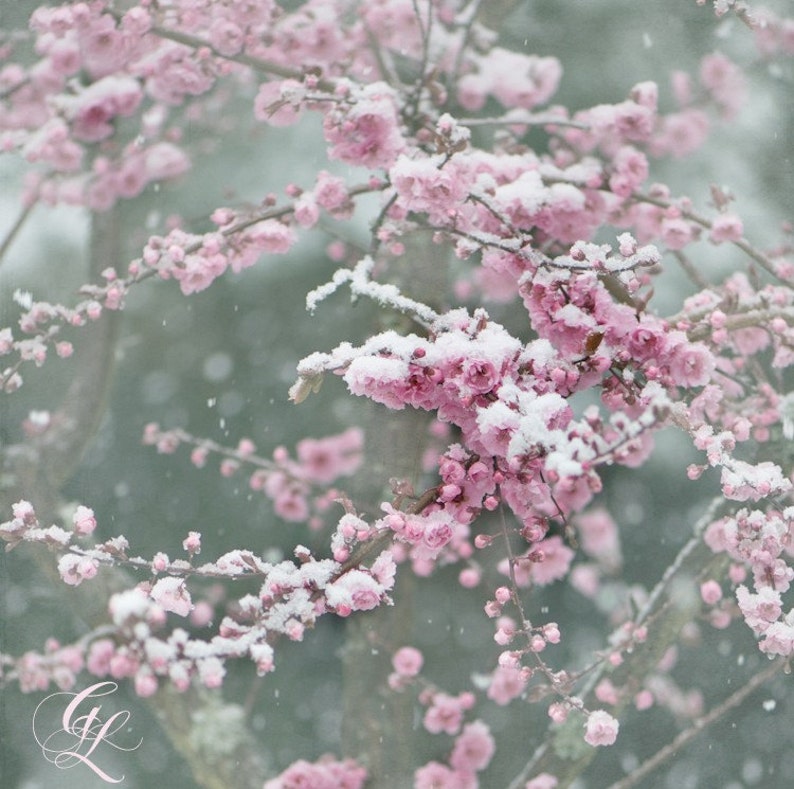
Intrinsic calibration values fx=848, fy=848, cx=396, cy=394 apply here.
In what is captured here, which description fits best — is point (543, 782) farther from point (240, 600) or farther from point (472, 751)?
point (240, 600)

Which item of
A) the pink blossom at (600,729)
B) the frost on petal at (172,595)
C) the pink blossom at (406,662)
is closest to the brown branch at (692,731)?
the pink blossom at (406,662)

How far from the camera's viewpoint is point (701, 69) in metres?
2.08

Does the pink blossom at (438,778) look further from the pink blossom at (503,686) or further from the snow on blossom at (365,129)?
the snow on blossom at (365,129)

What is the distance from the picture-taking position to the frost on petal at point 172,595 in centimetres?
100

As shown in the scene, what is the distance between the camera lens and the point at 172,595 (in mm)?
1005

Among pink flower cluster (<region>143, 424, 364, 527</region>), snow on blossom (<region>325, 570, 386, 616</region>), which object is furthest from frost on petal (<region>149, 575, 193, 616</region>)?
pink flower cluster (<region>143, 424, 364, 527</region>)

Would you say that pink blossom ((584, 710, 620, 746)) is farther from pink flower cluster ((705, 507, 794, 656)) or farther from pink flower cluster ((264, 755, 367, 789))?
pink flower cluster ((264, 755, 367, 789))

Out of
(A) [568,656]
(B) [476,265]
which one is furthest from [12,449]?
(A) [568,656]
